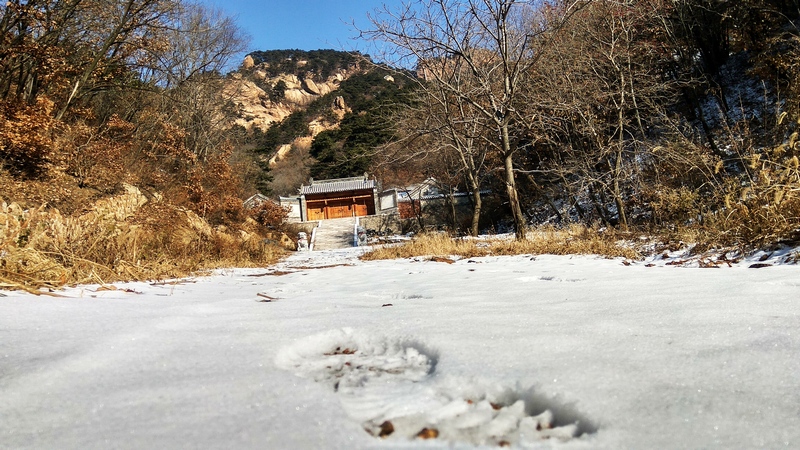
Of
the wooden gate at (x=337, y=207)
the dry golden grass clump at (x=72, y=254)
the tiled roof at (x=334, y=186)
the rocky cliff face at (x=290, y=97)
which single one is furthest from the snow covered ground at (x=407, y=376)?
the rocky cliff face at (x=290, y=97)

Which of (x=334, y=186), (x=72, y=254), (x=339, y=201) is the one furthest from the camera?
(x=339, y=201)

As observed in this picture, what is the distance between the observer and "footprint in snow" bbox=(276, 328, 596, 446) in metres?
0.76

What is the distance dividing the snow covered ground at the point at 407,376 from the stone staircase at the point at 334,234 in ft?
77.9

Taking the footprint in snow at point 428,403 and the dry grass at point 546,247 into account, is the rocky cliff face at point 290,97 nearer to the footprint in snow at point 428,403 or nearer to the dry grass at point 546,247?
the dry grass at point 546,247

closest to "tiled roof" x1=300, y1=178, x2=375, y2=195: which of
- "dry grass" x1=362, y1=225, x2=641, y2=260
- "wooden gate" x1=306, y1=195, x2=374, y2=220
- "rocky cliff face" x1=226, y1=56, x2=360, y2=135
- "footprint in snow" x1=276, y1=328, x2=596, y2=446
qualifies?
"wooden gate" x1=306, y1=195, x2=374, y2=220

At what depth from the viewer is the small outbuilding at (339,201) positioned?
3731 cm

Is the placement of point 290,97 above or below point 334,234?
above

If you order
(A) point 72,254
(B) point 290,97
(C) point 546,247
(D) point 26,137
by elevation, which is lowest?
(C) point 546,247

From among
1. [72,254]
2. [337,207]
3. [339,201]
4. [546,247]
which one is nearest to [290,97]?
[339,201]

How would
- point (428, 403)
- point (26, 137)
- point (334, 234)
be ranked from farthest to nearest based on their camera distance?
point (334, 234), point (26, 137), point (428, 403)

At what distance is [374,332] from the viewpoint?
4.67 feet

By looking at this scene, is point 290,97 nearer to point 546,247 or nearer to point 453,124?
point 453,124

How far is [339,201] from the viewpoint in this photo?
37.8 meters

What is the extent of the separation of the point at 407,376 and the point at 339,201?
3727 centimetres
